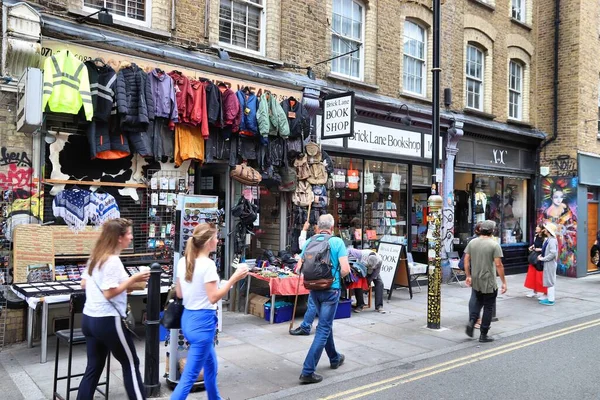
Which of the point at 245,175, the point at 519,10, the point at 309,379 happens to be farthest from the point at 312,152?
the point at 519,10

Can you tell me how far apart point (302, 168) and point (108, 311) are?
6878 millimetres

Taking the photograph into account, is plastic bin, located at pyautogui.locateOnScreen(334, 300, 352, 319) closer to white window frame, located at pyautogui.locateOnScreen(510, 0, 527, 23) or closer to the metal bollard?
the metal bollard

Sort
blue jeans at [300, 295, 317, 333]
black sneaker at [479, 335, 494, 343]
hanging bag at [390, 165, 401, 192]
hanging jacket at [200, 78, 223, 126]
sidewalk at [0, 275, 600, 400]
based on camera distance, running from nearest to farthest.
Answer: sidewalk at [0, 275, 600, 400] → blue jeans at [300, 295, 317, 333] → black sneaker at [479, 335, 494, 343] → hanging jacket at [200, 78, 223, 126] → hanging bag at [390, 165, 401, 192]

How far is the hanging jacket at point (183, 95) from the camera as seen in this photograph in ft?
28.6

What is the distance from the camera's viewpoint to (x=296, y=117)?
10422 mm

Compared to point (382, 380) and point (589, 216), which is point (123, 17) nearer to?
point (382, 380)

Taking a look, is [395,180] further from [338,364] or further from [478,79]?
[338,364]

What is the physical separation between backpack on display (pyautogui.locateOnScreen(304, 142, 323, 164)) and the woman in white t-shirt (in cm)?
649

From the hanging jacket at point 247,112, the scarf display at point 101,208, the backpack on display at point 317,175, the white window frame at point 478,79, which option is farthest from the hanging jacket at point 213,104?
the white window frame at point 478,79

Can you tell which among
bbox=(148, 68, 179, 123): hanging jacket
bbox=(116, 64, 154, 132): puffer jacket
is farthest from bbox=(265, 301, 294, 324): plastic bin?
bbox=(116, 64, 154, 132): puffer jacket

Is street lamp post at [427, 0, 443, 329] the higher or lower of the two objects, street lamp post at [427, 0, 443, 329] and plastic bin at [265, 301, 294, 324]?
the higher

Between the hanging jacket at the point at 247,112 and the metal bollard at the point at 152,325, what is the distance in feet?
15.8

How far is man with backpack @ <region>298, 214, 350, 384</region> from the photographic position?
5910 millimetres

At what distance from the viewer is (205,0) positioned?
962cm
